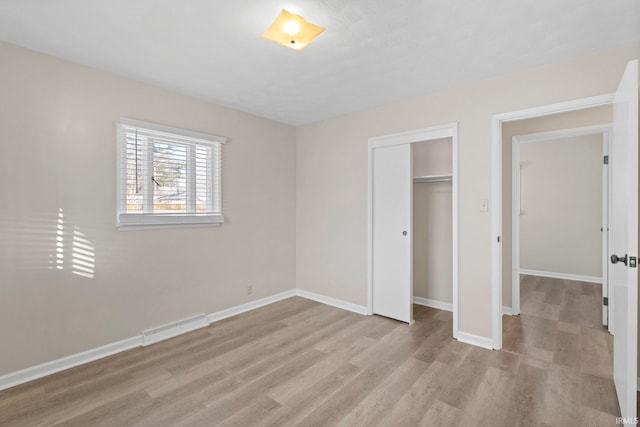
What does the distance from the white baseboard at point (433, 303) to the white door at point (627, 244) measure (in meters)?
1.88

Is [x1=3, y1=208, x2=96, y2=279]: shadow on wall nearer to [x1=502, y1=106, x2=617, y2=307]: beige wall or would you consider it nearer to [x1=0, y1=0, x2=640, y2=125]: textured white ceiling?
[x1=0, y1=0, x2=640, y2=125]: textured white ceiling

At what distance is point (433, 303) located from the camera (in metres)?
3.97

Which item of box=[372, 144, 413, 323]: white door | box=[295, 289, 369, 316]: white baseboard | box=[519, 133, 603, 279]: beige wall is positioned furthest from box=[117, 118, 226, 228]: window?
box=[519, 133, 603, 279]: beige wall

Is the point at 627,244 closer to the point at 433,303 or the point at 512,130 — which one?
the point at 512,130

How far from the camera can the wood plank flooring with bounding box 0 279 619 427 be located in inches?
75.7

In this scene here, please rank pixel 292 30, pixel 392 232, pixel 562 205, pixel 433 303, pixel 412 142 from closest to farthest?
pixel 292 30
pixel 412 142
pixel 392 232
pixel 433 303
pixel 562 205

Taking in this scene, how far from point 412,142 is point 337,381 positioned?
2.49 m

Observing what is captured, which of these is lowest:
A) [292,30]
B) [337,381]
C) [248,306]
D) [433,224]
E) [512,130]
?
[337,381]

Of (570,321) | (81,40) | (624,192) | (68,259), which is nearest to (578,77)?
(624,192)

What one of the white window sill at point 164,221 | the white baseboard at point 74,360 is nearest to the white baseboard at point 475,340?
the white baseboard at point 74,360

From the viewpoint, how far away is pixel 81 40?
2.21m

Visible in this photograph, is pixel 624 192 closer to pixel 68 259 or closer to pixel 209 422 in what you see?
pixel 209 422

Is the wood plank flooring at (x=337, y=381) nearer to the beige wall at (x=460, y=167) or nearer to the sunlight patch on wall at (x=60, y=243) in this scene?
the beige wall at (x=460, y=167)

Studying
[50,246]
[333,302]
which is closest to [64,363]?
[50,246]
